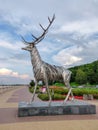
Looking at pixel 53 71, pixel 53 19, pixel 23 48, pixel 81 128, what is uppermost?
pixel 53 19

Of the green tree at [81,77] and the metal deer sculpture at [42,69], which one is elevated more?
the green tree at [81,77]

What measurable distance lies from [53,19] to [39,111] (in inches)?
166

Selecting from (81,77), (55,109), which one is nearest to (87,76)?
(81,77)

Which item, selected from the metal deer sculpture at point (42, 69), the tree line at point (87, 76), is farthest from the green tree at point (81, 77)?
the metal deer sculpture at point (42, 69)

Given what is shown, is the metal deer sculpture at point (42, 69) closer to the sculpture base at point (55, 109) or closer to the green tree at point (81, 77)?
the sculpture base at point (55, 109)

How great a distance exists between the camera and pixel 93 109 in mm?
14680

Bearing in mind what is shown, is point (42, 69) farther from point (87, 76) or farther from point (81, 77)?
point (87, 76)

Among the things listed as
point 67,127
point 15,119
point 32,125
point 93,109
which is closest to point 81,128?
point 67,127

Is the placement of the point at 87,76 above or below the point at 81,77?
above

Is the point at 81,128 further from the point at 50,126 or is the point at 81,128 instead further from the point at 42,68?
the point at 42,68

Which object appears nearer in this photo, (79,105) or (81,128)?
(81,128)

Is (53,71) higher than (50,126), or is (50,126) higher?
(53,71)

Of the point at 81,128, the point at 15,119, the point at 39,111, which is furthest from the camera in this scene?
the point at 39,111

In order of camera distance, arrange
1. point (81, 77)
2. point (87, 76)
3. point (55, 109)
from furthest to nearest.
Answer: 1. point (87, 76)
2. point (81, 77)
3. point (55, 109)
